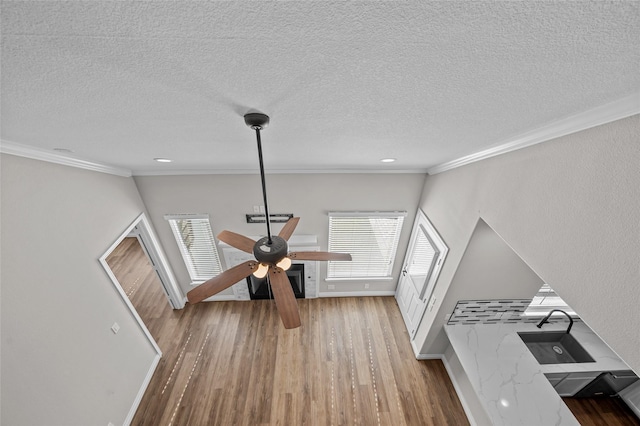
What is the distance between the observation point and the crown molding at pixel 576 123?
3.14 ft

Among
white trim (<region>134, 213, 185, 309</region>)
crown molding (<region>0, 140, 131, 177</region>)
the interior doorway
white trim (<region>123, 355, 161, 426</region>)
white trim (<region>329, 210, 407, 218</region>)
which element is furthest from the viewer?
the interior doorway

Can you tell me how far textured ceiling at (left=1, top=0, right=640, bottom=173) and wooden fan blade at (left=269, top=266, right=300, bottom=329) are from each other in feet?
3.00

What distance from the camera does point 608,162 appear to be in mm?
1067

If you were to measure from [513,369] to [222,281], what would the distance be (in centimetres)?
330

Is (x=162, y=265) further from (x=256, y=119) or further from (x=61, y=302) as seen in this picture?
(x=256, y=119)

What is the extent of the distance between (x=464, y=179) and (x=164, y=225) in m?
4.05

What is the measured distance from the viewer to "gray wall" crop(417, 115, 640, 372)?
1.01 metres

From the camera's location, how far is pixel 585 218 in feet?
3.85

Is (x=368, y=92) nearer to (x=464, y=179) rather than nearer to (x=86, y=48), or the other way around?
(x=86, y=48)

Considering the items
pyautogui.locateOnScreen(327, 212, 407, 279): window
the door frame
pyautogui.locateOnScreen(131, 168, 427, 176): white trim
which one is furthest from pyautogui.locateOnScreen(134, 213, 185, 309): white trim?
pyautogui.locateOnScreen(327, 212, 407, 279): window

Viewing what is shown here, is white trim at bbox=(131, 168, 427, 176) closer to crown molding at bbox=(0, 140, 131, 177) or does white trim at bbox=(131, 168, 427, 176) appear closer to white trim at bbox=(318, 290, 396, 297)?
crown molding at bbox=(0, 140, 131, 177)

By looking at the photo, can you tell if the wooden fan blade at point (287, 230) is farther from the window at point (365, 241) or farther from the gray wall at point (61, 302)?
the gray wall at point (61, 302)

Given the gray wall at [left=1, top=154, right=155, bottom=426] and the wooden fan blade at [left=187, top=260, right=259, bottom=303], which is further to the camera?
the gray wall at [left=1, top=154, right=155, bottom=426]

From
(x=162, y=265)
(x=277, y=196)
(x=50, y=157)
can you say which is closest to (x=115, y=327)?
(x=162, y=265)
